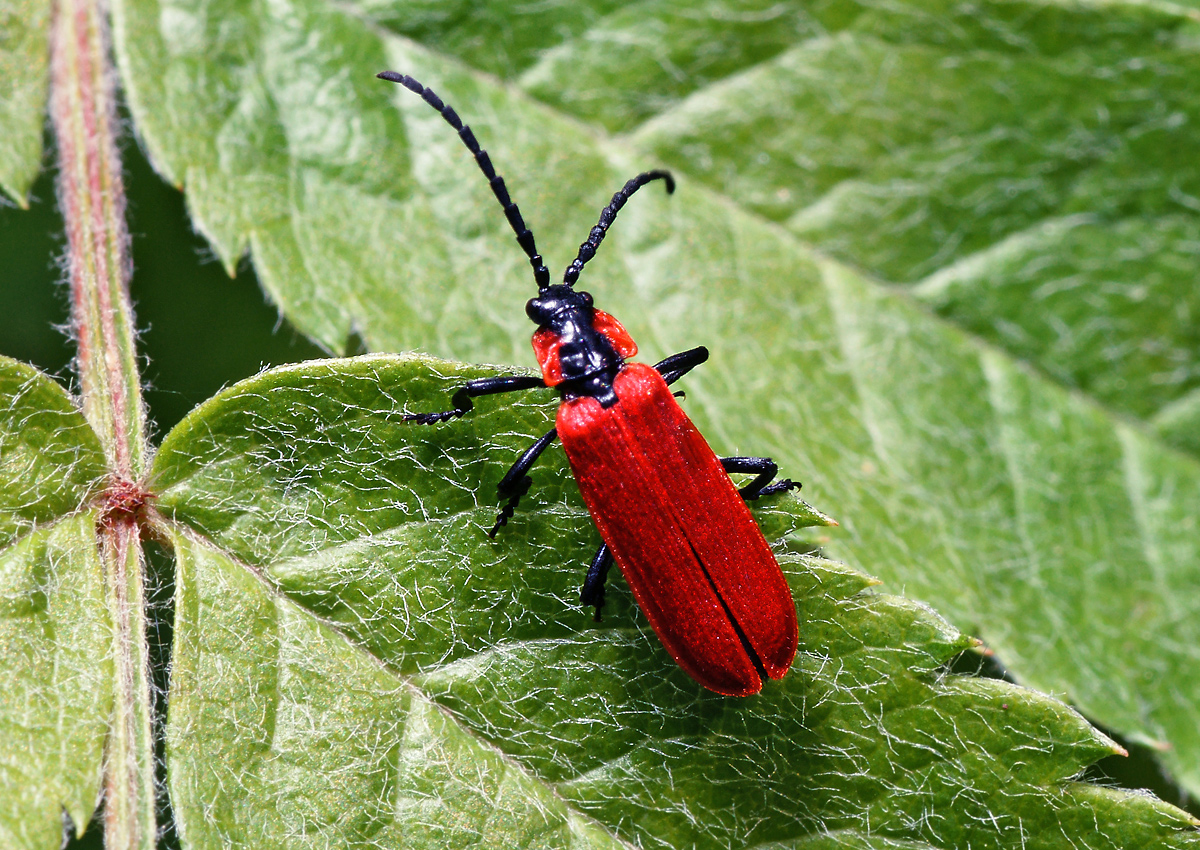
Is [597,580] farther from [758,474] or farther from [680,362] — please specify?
[680,362]

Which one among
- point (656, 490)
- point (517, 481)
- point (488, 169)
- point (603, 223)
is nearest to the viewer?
point (517, 481)

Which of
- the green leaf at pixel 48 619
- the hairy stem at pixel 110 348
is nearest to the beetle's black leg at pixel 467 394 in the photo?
the hairy stem at pixel 110 348

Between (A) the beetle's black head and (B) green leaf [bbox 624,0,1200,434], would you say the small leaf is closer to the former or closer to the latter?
(A) the beetle's black head

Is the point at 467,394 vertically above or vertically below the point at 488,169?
below

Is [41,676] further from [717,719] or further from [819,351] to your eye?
[819,351]

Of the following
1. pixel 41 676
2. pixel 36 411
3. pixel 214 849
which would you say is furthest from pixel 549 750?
pixel 36 411

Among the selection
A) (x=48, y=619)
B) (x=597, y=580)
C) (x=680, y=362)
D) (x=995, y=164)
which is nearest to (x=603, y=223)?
(x=680, y=362)

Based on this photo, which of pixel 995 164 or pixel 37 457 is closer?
pixel 37 457
